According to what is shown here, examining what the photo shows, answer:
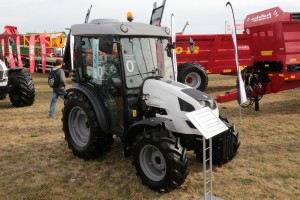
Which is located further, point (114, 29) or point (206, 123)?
point (114, 29)

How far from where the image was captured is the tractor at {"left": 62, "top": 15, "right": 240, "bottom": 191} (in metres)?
3.54

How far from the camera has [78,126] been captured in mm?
4883

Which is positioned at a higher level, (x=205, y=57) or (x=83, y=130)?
(x=205, y=57)

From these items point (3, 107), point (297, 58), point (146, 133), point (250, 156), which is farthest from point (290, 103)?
point (3, 107)

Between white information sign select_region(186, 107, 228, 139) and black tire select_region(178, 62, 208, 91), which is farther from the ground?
black tire select_region(178, 62, 208, 91)

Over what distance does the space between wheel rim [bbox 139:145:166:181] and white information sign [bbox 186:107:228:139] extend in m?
0.79

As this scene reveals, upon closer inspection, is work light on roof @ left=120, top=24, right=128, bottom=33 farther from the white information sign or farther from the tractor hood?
the white information sign

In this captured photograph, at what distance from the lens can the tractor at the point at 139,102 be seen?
11.6 ft

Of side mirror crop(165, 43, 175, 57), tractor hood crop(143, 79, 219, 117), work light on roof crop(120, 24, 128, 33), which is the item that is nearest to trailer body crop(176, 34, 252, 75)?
side mirror crop(165, 43, 175, 57)

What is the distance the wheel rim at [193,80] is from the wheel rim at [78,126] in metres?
5.92

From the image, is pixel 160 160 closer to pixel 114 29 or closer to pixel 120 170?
pixel 120 170

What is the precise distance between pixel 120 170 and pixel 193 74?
21.7ft

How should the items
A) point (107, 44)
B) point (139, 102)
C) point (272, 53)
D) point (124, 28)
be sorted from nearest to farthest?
point (107, 44), point (124, 28), point (139, 102), point (272, 53)

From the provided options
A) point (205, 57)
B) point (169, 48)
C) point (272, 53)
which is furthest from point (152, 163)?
point (205, 57)
